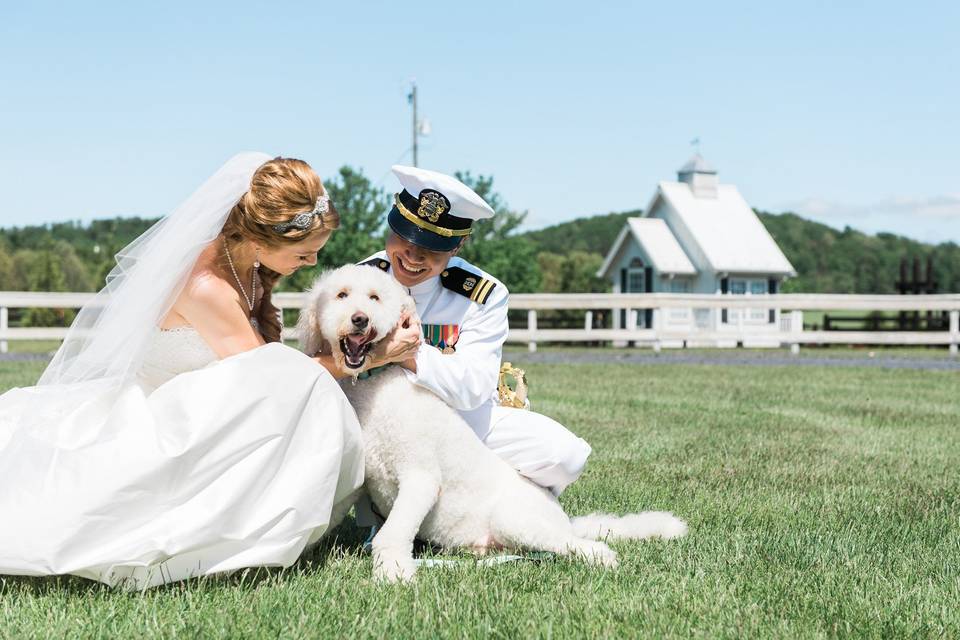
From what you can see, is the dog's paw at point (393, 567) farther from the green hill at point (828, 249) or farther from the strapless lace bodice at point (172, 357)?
the green hill at point (828, 249)

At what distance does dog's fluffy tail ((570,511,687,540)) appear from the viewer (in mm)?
4582

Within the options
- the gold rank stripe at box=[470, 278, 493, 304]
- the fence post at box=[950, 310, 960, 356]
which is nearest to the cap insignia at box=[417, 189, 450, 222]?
the gold rank stripe at box=[470, 278, 493, 304]

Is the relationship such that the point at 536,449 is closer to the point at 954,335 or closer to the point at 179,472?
the point at 179,472

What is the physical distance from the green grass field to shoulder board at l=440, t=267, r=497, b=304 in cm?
127

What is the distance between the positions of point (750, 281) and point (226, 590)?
3386cm

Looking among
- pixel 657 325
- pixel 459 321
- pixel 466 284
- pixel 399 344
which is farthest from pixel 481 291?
pixel 657 325

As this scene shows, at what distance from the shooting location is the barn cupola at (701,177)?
37497mm

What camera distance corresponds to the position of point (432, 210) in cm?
423

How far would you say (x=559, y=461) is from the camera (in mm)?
4434

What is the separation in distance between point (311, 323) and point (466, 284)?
0.85 metres

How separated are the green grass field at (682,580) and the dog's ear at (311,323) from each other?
0.94 metres

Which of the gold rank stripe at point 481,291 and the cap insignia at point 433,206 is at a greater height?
the cap insignia at point 433,206

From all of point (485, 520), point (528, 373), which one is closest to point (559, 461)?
point (485, 520)

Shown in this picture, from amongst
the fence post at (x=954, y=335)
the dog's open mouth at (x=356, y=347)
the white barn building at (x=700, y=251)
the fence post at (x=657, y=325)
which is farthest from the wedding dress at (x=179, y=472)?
the white barn building at (x=700, y=251)
